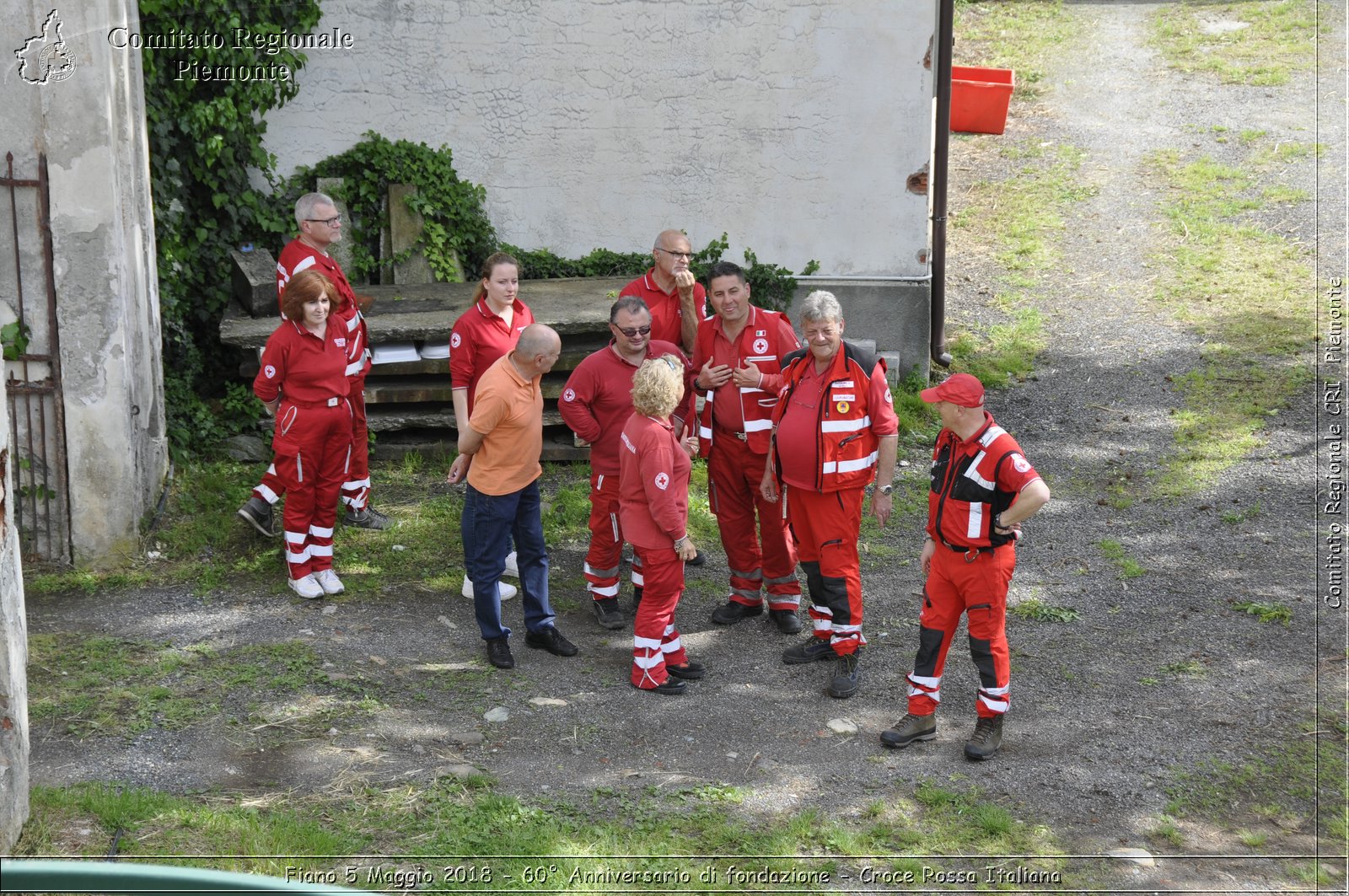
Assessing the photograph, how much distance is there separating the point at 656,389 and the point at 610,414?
0.88m

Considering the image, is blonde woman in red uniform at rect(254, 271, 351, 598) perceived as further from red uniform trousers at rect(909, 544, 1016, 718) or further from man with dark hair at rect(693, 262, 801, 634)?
red uniform trousers at rect(909, 544, 1016, 718)

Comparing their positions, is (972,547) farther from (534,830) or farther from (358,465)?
(358,465)

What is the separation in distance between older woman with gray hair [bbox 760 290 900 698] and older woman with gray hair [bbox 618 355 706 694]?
586 mm

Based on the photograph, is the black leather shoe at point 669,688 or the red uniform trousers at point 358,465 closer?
the black leather shoe at point 669,688

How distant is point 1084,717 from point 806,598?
1990 mm

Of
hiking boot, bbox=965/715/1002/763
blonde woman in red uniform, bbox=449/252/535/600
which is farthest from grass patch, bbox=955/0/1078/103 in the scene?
hiking boot, bbox=965/715/1002/763

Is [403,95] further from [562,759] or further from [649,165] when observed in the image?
[562,759]

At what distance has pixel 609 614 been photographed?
7.09 metres

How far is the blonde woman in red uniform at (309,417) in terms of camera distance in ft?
22.7

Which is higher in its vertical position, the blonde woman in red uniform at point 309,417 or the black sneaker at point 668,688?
the blonde woman in red uniform at point 309,417

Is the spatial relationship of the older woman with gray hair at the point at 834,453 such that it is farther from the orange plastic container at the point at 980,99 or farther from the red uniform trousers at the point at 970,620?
the orange plastic container at the point at 980,99

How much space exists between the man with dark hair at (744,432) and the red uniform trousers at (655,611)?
803 millimetres

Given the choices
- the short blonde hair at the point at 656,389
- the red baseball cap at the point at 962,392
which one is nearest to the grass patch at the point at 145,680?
the short blonde hair at the point at 656,389

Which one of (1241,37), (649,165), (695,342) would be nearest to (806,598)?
(695,342)
